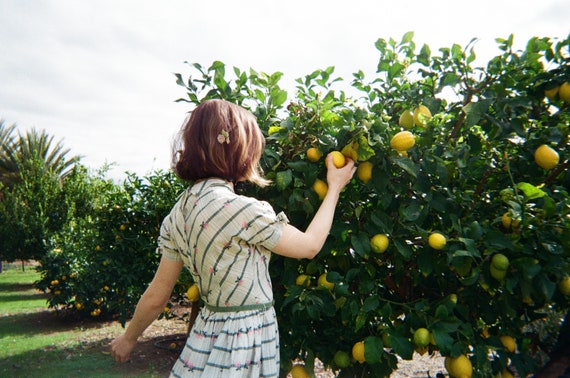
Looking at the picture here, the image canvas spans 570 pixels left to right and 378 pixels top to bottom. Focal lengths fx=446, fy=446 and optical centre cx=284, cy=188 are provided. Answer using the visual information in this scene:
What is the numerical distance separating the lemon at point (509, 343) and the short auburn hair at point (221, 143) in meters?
→ 1.02

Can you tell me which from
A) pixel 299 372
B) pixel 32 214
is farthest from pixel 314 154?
pixel 32 214

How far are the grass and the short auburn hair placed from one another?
4004mm

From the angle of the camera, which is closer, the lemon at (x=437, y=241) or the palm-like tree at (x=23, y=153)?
the lemon at (x=437, y=241)

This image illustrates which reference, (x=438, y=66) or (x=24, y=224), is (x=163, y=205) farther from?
(x=24, y=224)

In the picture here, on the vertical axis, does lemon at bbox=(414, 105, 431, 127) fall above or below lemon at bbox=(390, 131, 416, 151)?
above

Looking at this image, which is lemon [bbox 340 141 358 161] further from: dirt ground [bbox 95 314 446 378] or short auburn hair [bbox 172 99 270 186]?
dirt ground [bbox 95 314 446 378]

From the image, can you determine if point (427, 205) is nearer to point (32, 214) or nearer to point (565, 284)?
point (565, 284)

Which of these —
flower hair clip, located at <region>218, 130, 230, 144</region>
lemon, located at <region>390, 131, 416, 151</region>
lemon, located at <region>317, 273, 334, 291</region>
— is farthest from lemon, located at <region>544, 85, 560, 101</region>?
flower hair clip, located at <region>218, 130, 230, 144</region>

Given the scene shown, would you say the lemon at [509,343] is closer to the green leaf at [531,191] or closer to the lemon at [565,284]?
the lemon at [565,284]

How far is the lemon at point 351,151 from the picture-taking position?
1.46m

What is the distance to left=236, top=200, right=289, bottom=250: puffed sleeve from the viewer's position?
1338 millimetres

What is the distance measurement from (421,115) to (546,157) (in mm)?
433

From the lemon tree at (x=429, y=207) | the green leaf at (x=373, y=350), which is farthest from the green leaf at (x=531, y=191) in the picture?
the green leaf at (x=373, y=350)

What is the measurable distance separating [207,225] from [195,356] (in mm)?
428
